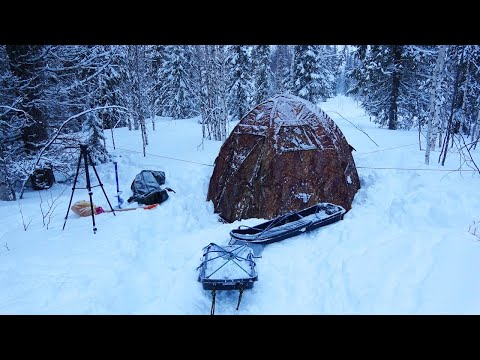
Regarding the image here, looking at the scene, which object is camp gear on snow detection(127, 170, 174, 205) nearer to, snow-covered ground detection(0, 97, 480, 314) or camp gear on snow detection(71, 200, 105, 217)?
snow-covered ground detection(0, 97, 480, 314)

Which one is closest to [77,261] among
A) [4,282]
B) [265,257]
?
[4,282]

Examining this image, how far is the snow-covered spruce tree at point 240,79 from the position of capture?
87.3 feet

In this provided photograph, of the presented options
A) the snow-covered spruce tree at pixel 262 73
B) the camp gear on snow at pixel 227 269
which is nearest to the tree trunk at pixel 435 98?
the camp gear on snow at pixel 227 269

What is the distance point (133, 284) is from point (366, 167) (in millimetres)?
8230

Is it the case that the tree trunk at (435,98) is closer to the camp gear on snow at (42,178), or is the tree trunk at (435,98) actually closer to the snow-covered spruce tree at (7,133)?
the camp gear on snow at (42,178)

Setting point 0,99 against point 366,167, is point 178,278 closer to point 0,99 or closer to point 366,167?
point 366,167

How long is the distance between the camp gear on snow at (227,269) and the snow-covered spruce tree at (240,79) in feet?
78.3

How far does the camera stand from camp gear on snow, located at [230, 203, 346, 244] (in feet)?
21.2

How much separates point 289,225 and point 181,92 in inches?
1169

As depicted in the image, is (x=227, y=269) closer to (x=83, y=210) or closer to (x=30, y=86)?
(x=83, y=210)

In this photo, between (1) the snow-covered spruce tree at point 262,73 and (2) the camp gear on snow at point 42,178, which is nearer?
(2) the camp gear on snow at point 42,178

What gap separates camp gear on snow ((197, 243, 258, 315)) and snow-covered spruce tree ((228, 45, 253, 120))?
23869 millimetres
